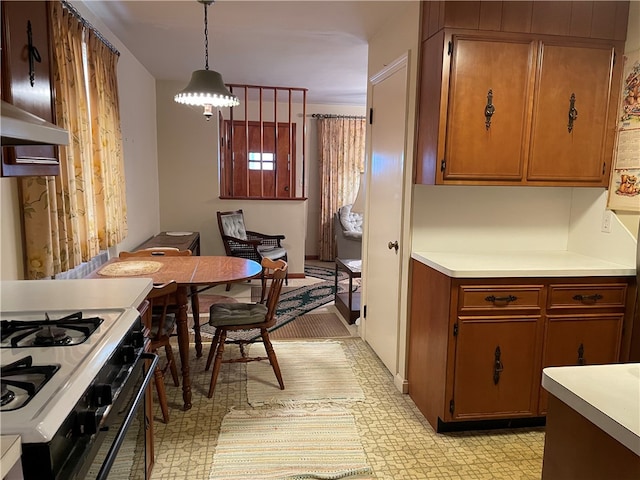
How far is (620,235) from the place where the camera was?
2461 mm

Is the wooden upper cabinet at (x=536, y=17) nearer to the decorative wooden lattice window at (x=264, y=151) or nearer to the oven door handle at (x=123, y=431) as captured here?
the oven door handle at (x=123, y=431)

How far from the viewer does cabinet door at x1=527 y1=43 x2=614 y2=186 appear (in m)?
2.37

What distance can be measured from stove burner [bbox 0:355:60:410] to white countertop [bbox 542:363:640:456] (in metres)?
1.14

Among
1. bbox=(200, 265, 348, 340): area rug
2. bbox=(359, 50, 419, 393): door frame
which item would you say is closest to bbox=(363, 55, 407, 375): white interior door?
bbox=(359, 50, 419, 393): door frame

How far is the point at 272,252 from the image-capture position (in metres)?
5.20

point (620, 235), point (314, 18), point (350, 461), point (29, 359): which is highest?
point (314, 18)

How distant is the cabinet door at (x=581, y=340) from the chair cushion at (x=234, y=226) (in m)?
3.75

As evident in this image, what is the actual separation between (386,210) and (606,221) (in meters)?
1.31

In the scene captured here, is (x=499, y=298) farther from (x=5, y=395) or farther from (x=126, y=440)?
(x=5, y=395)

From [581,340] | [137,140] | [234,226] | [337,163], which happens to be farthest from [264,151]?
[581,340]

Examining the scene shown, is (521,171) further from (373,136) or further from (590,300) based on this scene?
(373,136)

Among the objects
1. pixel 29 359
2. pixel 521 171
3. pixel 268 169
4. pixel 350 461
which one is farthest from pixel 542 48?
pixel 268 169

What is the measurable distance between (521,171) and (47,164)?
7.44ft

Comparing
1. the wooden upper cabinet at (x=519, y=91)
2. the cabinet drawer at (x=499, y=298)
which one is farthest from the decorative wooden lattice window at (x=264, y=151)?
the cabinet drawer at (x=499, y=298)
